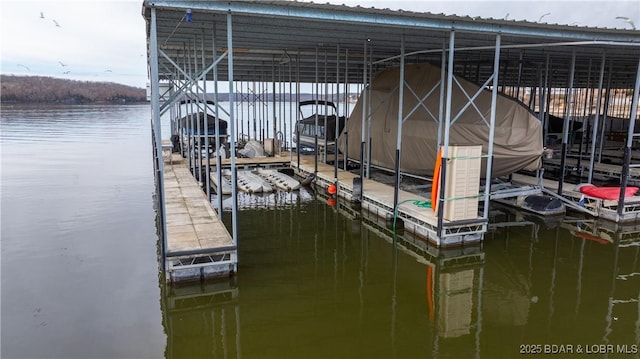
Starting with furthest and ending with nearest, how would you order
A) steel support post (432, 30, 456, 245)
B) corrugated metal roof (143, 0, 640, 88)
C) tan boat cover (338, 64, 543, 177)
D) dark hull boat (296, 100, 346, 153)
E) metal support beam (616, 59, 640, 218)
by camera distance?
dark hull boat (296, 100, 346, 153) → tan boat cover (338, 64, 543, 177) → metal support beam (616, 59, 640, 218) → steel support post (432, 30, 456, 245) → corrugated metal roof (143, 0, 640, 88)

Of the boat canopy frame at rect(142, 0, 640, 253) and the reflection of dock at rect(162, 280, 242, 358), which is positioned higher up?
the boat canopy frame at rect(142, 0, 640, 253)

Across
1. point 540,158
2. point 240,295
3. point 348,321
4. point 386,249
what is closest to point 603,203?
point 540,158

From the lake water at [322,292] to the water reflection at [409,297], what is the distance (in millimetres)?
29

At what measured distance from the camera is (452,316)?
23.1 ft

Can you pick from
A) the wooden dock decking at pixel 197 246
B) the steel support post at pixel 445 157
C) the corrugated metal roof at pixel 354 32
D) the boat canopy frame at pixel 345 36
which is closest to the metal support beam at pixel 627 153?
the boat canopy frame at pixel 345 36

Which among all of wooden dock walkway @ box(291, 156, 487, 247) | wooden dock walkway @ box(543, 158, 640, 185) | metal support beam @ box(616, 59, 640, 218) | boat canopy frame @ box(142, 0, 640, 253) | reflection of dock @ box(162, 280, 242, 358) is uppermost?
boat canopy frame @ box(142, 0, 640, 253)

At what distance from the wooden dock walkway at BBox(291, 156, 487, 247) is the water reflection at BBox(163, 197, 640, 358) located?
0.89 ft

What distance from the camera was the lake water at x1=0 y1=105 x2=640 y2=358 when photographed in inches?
244

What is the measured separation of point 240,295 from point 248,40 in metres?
8.29

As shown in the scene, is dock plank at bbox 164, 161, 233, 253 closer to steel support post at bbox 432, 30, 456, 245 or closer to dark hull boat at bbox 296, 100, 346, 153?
steel support post at bbox 432, 30, 456, 245

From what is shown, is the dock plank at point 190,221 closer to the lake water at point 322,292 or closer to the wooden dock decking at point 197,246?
the wooden dock decking at point 197,246

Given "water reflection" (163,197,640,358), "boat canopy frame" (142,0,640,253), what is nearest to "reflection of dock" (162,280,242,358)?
"water reflection" (163,197,640,358)

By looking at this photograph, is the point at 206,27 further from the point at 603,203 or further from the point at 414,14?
the point at 603,203

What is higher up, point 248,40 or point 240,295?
point 248,40
